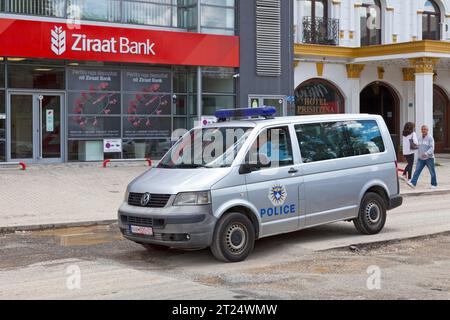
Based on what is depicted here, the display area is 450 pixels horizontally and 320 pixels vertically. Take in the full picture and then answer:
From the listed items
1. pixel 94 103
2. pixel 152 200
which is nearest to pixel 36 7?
pixel 94 103

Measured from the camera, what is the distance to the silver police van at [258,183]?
862 centimetres

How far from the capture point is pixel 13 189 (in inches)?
642

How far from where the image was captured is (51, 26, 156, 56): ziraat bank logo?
2028 cm

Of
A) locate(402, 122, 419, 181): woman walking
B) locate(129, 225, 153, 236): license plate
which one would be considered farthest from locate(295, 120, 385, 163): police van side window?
locate(402, 122, 419, 181): woman walking

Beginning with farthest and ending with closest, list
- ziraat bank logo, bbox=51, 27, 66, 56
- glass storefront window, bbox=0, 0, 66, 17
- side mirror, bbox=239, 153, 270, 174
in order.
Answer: ziraat bank logo, bbox=51, 27, 66, 56 → glass storefront window, bbox=0, 0, 66, 17 → side mirror, bbox=239, 153, 270, 174

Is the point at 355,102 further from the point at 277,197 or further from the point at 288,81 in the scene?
the point at 277,197

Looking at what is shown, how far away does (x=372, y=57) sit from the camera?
27438 mm

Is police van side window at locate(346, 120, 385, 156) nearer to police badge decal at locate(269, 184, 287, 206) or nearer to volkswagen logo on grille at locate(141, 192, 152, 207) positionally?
police badge decal at locate(269, 184, 287, 206)

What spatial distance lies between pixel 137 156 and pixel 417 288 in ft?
53.3

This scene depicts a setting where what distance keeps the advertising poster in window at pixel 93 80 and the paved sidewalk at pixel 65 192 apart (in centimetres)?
248

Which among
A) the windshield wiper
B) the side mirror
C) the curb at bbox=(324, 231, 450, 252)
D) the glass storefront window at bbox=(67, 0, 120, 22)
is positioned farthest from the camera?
the glass storefront window at bbox=(67, 0, 120, 22)

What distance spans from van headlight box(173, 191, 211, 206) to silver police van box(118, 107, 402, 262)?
13 mm

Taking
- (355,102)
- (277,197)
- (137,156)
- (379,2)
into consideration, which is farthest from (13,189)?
(379,2)

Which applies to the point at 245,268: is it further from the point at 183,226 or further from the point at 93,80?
the point at 93,80
